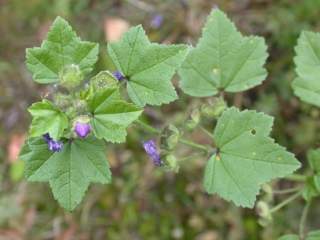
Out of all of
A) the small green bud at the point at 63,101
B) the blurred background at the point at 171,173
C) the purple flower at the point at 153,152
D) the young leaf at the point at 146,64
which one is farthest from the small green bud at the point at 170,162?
the blurred background at the point at 171,173

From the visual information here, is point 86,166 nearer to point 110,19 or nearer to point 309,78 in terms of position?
point 309,78

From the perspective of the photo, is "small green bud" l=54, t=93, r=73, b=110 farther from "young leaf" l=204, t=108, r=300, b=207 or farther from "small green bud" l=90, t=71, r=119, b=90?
"young leaf" l=204, t=108, r=300, b=207

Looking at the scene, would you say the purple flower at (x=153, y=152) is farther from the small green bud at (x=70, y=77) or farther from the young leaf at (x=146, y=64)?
the small green bud at (x=70, y=77)

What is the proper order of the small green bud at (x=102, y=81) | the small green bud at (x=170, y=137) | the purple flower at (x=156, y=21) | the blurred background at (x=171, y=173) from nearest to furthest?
the small green bud at (x=102, y=81), the small green bud at (x=170, y=137), the blurred background at (x=171, y=173), the purple flower at (x=156, y=21)

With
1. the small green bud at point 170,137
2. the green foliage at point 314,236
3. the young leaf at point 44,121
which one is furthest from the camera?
the green foliage at point 314,236

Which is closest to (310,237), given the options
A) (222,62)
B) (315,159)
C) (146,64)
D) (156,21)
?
(315,159)

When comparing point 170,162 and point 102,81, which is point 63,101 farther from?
point 170,162

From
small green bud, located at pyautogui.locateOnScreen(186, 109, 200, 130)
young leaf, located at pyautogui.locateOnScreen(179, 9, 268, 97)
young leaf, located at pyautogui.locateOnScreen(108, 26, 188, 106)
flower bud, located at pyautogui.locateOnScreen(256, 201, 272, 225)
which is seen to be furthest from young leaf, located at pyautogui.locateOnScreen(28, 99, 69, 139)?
flower bud, located at pyautogui.locateOnScreen(256, 201, 272, 225)
